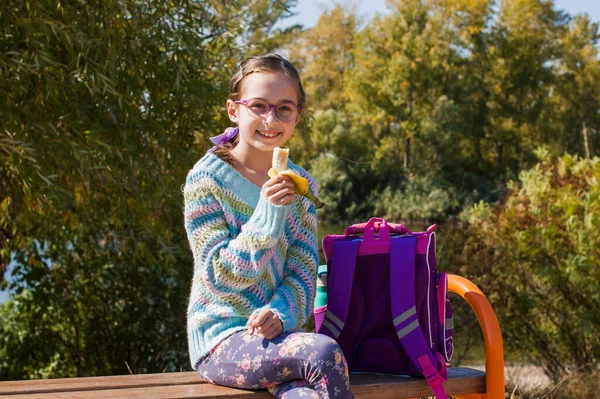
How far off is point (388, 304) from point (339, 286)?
0.55 feet

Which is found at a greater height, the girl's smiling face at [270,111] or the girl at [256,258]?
the girl's smiling face at [270,111]

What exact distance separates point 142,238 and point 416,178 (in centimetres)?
2849

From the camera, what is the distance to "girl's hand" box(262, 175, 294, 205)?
2.18 metres

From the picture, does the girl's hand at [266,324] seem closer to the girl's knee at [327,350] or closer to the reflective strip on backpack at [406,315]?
the girl's knee at [327,350]

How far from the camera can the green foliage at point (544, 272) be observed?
774 centimetres

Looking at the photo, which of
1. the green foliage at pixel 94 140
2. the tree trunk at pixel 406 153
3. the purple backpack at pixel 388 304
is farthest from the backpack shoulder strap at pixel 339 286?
the tree trunk at pixel 406 153

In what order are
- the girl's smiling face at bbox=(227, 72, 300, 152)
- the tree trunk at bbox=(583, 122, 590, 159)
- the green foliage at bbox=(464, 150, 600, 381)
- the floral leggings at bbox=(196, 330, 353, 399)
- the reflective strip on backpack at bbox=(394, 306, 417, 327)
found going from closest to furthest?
1. the floral leggings at bbox=(196, 330, 353, 399)
2. the girl's smiling face at bbox=(227, 72, 300, 152)
3. the reflective strip on backpack at bbox=(394, 306, 417, 327)
4. the green foliage at bbox=(464, 150, 600, 381)
5. the tree trunk at bbox=(583, 122, 590, 159)

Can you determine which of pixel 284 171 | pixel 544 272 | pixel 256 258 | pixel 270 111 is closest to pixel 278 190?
pixel 284 171

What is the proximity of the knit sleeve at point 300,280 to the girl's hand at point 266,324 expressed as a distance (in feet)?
0.11

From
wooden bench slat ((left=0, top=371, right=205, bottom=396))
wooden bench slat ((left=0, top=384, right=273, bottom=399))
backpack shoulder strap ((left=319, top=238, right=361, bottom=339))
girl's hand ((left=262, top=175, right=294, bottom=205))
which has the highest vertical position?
girl's hand ((left=262, top=175, right=294, bottom=205))


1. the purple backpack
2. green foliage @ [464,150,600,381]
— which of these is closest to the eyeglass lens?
the purple backpack

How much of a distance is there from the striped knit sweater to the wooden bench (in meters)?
0.13

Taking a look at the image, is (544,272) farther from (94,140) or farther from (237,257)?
(237,257)

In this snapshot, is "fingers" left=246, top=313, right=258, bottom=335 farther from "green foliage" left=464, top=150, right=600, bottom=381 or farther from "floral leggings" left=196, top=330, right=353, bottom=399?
"green foliage" left=464, top=150, right=600, bottom=381
